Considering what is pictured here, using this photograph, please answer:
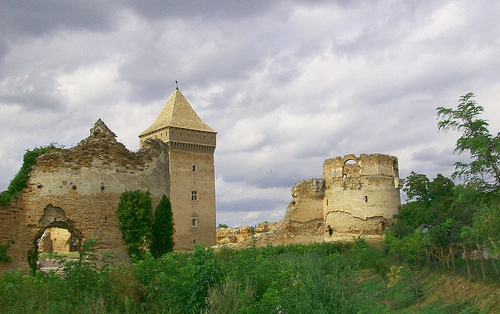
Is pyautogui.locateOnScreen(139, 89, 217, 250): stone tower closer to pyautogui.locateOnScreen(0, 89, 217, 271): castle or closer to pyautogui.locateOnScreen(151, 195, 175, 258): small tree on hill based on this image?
pyautogui.locateOnScreen(151, 195, 175, 258): small tree on hill

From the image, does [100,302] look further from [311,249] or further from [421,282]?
[311,249]

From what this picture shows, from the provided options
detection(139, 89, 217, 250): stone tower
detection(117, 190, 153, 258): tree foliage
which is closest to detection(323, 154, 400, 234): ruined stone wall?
detection(139, 89, 217, 250): stone tower

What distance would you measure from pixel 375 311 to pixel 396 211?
74.6 ft

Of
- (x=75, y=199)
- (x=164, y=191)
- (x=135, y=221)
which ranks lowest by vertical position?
(x=135, y=221)

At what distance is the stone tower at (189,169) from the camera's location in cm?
4162

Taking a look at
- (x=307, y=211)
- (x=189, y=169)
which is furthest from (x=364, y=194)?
(x=189, y=169)

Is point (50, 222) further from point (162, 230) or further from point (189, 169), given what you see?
point (189, 169)

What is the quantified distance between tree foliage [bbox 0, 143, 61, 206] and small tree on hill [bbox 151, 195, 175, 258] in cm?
335

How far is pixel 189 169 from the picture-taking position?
43.1 metres

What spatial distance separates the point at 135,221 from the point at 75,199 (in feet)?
5.32

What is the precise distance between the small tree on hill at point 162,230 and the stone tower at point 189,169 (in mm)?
25856

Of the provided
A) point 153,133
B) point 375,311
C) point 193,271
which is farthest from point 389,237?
point 153,133

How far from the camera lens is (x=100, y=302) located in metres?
8.95

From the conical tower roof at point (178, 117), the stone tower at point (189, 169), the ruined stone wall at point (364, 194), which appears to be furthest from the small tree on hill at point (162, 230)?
the conical tower roof at point (178, 117)
